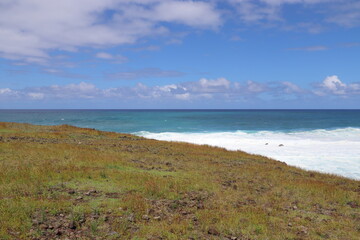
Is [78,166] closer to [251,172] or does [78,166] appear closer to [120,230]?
[120,230]

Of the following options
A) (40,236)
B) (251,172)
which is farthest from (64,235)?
(251,172)

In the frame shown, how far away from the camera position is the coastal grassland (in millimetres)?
8906

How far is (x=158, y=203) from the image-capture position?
446 inches

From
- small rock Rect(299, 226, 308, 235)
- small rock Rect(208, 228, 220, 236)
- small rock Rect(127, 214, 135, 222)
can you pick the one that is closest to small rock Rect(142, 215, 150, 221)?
small rock Rect(127, 214, 135, 222)

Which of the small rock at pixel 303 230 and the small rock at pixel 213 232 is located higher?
the small rock at pixel 213 232

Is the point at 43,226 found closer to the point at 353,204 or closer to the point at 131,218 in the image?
the point at 131,218

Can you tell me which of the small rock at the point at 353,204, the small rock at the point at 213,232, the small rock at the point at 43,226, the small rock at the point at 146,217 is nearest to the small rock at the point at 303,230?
the small rock at the point at 213,232

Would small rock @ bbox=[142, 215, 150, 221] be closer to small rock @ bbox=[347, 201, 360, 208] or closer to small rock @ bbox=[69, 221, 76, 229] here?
small rock @ bbox=[69, 221, 76, 229]

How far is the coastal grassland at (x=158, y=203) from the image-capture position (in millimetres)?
8906

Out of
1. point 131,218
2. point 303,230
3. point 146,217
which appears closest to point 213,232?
point 146,217

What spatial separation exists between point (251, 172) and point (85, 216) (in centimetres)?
1206

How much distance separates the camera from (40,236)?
8.07 meters

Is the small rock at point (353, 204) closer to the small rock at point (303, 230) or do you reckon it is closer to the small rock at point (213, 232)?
the small rock at point (303, 230)

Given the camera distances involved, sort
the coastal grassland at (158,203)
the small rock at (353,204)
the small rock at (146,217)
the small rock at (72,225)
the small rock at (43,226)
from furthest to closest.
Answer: the small rock at (353,204) → the small rock at (146,217) → the coastal grassland at (158,203) → the small rock at (72,225) → the small rock at (43,226)
